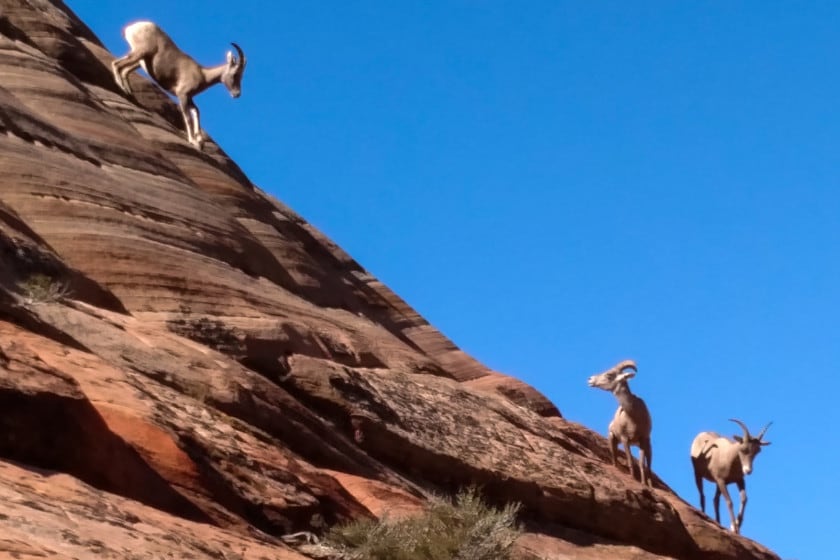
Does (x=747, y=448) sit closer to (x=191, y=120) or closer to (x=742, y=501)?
(x=742, y=501)

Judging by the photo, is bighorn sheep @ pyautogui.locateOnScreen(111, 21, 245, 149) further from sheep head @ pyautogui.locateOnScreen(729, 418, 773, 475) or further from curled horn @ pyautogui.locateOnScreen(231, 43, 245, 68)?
sheep head @ pyautogui.locateOnScreen(729, 418, 773, 475)

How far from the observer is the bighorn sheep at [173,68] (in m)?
29.2

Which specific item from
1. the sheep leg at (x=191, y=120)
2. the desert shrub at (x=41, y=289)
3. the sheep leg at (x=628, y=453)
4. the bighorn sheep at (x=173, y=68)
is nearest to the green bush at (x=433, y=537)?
the desert shrub at (x=41, y=289)

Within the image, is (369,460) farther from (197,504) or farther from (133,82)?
Result: (133,82)

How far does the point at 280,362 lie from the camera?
1675cm

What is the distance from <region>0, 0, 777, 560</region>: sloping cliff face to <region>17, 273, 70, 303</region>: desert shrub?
3cm

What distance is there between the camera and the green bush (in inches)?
472

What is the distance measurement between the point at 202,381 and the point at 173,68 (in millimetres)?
17576

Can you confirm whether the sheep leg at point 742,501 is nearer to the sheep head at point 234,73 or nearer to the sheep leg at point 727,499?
the sheep leg at point 727,499

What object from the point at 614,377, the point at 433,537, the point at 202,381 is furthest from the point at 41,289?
the point at 614,377

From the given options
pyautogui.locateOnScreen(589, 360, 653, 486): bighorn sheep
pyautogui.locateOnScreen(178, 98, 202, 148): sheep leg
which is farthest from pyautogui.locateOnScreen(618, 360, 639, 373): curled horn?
pyautogui.locateOnScreen(178, 98, 202, 148): sheep leg

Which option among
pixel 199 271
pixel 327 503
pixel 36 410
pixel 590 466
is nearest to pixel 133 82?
pixel 199 271

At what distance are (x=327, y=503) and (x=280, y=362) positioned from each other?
4256 mm

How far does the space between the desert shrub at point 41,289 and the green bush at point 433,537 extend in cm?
409
